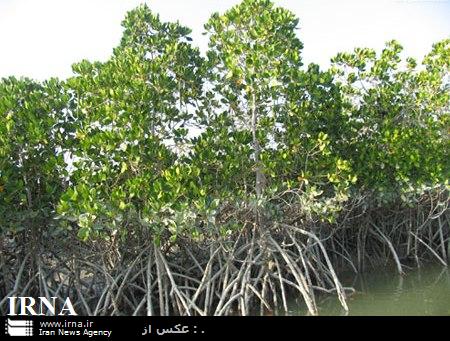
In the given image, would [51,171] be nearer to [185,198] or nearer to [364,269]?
[185,198]

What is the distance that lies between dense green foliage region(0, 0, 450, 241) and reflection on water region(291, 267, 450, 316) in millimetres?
1117

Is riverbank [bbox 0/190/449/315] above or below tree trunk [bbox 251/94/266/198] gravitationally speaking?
below

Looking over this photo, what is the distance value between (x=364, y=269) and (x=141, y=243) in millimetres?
3813

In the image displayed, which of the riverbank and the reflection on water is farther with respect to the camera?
the reflection on water

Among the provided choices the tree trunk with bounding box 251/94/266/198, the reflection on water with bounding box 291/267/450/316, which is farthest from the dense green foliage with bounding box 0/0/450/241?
the reflection on water with bounding box 291/267/450/316

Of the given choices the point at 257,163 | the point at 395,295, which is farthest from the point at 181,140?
the point at 395,295

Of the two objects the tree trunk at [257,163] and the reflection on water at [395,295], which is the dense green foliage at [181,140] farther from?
the reflection on water at [395,295]

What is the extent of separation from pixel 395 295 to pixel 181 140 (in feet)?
10.3

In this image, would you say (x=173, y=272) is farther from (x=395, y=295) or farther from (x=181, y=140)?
(x=395, y=295)

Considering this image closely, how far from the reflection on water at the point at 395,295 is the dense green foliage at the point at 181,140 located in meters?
1.12

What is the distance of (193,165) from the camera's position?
553cm

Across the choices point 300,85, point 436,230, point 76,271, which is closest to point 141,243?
point 76,271

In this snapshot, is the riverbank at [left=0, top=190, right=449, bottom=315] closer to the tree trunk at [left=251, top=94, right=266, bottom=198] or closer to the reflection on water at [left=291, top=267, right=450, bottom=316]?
the reflection on water at [left=291, top=267, right=450, bottom=316]

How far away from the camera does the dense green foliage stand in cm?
514
